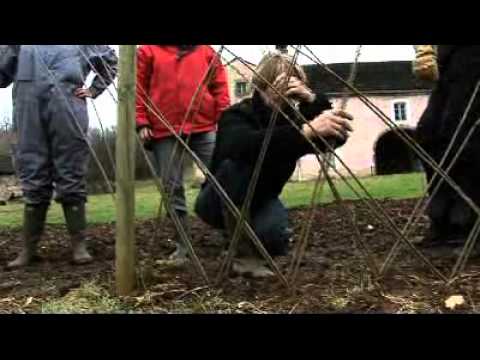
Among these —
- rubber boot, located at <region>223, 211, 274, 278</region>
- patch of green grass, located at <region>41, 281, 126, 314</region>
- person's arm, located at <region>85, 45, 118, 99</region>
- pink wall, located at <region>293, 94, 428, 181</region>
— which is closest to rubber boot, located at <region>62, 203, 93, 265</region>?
person's arm, located at <region>85, 45, 118, 99</region>

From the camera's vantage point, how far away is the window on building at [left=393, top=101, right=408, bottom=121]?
2866cm

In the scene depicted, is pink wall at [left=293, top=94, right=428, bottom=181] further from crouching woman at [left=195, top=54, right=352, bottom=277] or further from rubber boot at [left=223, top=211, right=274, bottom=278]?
rubber boot at [left=223, top=211, right=274, bottom=278]

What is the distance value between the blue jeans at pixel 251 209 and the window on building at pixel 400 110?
88.0 feet

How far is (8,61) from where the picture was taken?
3.19 m

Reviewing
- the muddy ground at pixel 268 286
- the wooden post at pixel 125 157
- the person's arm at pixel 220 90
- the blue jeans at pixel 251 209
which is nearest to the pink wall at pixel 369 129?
the person's arm at pixel 220 90

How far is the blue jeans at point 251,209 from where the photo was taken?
2561 mm

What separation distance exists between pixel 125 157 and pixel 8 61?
4.50 ft

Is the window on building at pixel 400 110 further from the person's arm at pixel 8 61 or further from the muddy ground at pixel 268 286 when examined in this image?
the person's arm at pixel 8 61

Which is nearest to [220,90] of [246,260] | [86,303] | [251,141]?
[251,141]

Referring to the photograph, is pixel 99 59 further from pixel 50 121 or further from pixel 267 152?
pixel 267 152

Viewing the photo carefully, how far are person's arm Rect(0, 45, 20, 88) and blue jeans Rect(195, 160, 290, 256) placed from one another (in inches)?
45.1

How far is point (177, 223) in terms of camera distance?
2270mm
